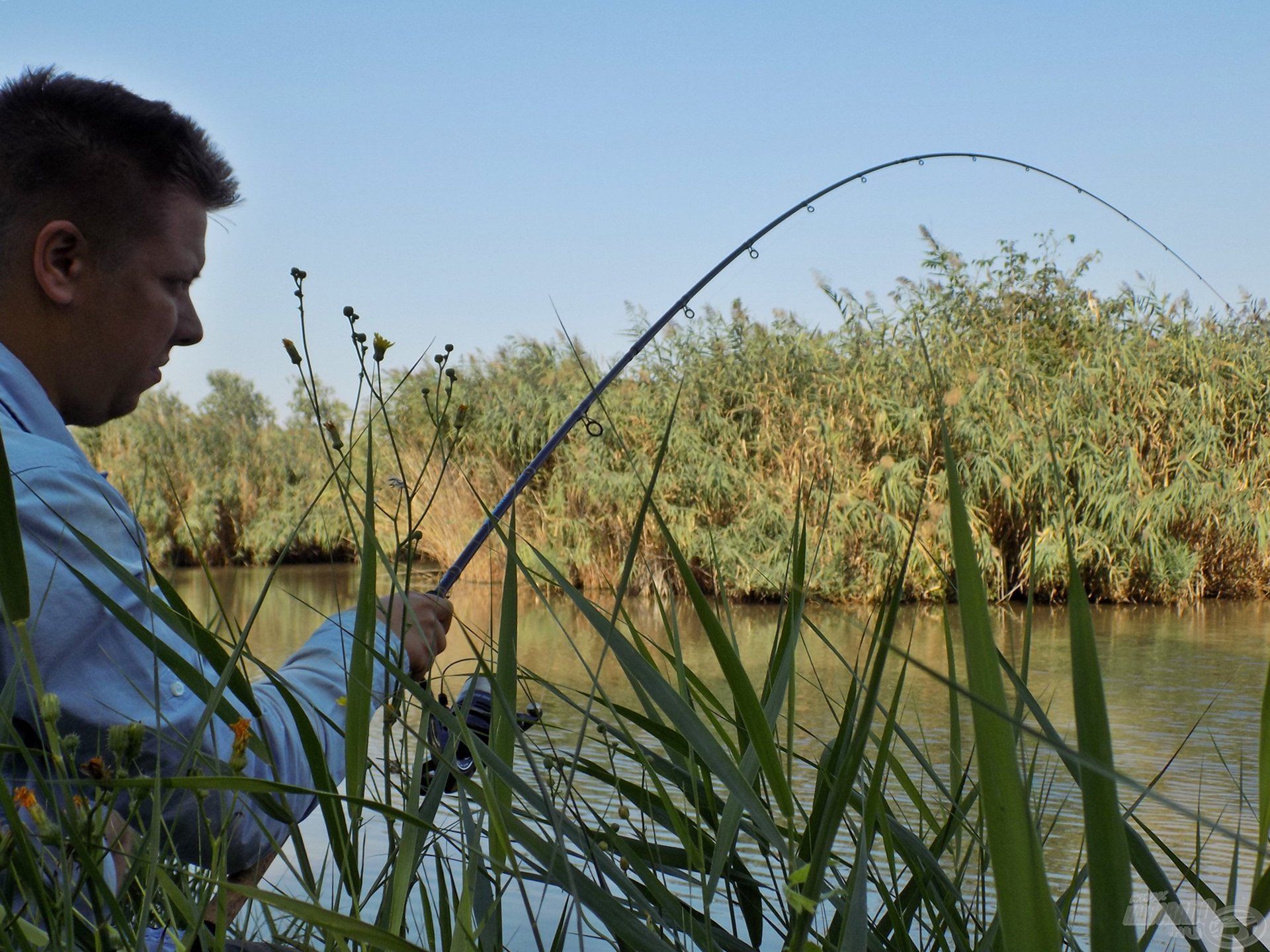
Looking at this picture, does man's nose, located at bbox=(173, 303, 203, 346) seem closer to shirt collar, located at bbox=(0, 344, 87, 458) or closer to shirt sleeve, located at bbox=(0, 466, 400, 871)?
Answer: shirt collar, located at bbox=(0, 344, 87, 458)

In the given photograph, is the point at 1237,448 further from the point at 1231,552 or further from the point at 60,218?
the point at 60,218

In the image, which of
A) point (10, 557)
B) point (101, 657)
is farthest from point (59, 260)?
point (10, 557)

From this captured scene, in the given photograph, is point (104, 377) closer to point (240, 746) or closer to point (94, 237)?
point (94, 237)

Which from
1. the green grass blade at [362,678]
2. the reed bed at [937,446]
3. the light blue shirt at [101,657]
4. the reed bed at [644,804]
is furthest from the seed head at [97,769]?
the reed bed at [937,446]

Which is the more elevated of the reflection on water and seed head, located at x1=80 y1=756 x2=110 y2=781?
seed head, located at x1=80 y1=756 x2=110 y2=781

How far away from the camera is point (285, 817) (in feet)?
1.98

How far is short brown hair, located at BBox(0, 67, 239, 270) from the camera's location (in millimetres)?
1070

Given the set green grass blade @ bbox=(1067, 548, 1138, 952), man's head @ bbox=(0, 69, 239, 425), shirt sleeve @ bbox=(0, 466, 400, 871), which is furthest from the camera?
man's head @ bbox=(0, 69, 239, 425)

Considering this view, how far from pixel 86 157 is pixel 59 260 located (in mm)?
116

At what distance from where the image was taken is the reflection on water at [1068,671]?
2.34 metres

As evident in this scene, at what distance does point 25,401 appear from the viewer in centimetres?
96

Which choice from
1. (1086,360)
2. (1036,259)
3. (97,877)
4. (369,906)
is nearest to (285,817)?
(97,877)

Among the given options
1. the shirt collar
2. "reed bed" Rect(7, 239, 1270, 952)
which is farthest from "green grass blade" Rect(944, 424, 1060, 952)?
the shirt collar

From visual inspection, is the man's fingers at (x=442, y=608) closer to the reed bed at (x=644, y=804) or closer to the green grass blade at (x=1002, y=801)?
the reed bed at (x=644, y=804)
